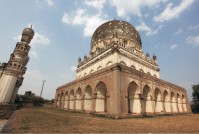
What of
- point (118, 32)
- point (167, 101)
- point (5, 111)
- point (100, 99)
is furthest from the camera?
point (118, 32)

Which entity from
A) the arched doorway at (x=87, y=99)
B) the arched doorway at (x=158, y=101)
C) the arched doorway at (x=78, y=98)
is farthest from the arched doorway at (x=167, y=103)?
the arched doorway at (x=78, y=98)

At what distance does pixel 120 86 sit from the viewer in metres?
12.5

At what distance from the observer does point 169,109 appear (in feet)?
64.3

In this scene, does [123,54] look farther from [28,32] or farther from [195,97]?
[195,97]

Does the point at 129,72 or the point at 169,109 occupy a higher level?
the point at 129,72

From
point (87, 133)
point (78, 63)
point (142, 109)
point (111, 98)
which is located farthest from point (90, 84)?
point (78, 63)

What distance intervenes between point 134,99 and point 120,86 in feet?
12.3

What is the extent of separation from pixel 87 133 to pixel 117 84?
7073 millimetres

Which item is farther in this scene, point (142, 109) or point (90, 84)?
point (90, 84)

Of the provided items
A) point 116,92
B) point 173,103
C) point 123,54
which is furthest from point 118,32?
point 116,92

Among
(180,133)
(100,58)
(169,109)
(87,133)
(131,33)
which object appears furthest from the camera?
(131,33)

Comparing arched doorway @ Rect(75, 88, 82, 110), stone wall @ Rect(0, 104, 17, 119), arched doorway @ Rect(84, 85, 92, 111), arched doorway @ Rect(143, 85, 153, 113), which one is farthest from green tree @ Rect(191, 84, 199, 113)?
stone wall @ Rect(0, 104, 17, 119)

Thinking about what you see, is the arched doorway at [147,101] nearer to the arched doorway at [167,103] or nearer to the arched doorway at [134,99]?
the arched doorway at [134,99]

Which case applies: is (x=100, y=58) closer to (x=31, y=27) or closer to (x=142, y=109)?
(x=142, y=109)
